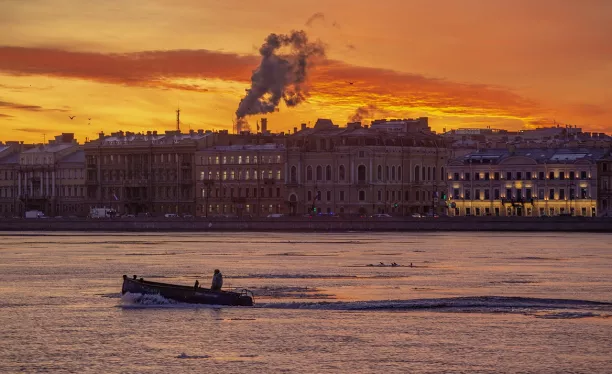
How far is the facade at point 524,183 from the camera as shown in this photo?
133250 millimetres

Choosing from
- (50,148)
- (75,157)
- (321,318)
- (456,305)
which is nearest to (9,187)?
(50,148)

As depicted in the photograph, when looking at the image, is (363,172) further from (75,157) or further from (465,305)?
(465,305)

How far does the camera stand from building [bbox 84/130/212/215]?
508 feet

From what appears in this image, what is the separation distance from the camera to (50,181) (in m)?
166

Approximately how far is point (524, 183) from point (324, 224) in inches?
828

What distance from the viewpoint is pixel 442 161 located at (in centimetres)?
14750

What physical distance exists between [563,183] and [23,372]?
103963mm

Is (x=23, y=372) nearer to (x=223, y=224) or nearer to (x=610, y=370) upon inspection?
(x=610, y=370)

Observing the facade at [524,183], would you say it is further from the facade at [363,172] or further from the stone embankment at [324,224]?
the stone embankment at [324,224]

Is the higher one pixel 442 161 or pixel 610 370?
pixel 442 161

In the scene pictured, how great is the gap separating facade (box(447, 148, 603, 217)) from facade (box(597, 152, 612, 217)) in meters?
0.53

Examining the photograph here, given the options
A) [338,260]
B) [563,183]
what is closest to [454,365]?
[338,260]

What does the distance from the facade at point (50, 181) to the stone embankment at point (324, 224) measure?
1871cm

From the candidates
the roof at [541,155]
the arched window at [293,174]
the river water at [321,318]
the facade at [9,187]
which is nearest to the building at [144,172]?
the facade at [9,187]
